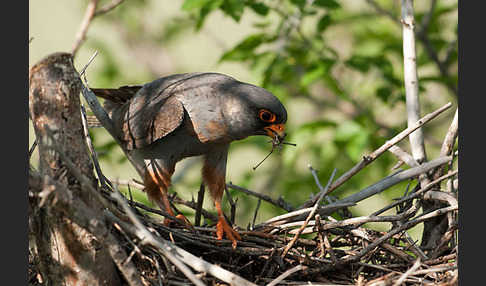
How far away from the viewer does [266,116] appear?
4637 millimetres

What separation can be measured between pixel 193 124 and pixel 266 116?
659 mm

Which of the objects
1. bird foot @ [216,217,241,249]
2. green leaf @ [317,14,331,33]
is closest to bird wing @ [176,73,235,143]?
bird foot @ [216,217,241,249]

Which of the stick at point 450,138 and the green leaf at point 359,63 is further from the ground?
the green leaf at point 359,63

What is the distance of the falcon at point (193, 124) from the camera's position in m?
4.67

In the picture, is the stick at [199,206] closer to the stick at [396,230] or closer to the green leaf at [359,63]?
the stick at [396,230]

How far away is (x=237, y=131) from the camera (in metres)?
4.77

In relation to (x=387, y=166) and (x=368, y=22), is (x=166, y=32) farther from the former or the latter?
(x=387, y=166)

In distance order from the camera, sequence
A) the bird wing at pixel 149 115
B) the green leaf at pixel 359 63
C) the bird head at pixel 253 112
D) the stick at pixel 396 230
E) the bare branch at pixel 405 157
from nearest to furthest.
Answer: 1. the stick at pixel 396 230
2. the bird head at pixel 253 112
3. the bird wing at pixel 149 115
4. the bare branch at pixel 405 157
5. the green leaf at pixel 359 63

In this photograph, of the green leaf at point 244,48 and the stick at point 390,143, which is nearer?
the stick at point 390,143

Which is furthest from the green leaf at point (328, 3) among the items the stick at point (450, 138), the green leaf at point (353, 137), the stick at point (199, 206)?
the stick at point (199, 206)

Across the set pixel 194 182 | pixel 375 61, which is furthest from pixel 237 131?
pixel 194 182

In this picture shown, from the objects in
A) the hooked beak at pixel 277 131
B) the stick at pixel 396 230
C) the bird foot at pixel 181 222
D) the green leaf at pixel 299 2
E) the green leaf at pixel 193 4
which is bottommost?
the stick at pixel 396 230

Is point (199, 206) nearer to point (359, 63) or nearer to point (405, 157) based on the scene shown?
point (405, 157)

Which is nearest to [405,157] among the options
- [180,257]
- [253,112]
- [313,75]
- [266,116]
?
[266,116]
